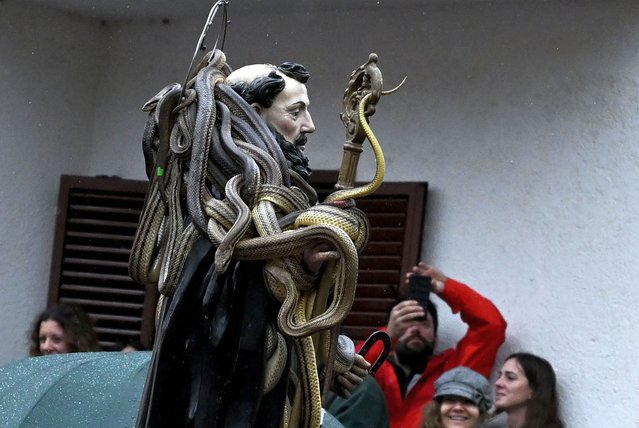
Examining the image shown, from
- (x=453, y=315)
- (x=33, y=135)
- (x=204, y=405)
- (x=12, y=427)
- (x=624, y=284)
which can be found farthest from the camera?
(x=33, y=135)

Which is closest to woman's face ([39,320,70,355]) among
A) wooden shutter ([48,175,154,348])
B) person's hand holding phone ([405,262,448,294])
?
wooden shutter ([48,175,154,348])

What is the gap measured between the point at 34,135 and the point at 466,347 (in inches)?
91.5

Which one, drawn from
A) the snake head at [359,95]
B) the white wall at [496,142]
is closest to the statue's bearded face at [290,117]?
the snake head at [359,95]

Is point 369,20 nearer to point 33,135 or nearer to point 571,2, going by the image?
point 571,2

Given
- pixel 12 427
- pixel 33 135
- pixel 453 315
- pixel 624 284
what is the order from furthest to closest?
pixel 33 135, pixel 453 315, pixel 624 284, pixel 12 427

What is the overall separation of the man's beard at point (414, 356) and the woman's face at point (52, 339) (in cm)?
125

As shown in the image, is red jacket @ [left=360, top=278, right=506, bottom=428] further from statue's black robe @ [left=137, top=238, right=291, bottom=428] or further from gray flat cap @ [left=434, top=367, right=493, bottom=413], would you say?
statue's black robe @ [left=137, top=238, right=291, bottom=428]

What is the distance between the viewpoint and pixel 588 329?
24.8 ft

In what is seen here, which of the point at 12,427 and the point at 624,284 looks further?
the point at 624,284

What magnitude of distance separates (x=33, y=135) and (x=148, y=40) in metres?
0.64

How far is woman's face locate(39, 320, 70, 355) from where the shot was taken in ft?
25.7

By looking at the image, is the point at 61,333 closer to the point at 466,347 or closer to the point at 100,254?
the point at 100,254

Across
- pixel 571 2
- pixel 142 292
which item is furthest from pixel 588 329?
pixel 142 292

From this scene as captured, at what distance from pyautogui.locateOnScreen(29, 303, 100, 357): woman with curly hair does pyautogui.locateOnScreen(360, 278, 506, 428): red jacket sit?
114 centimetres
